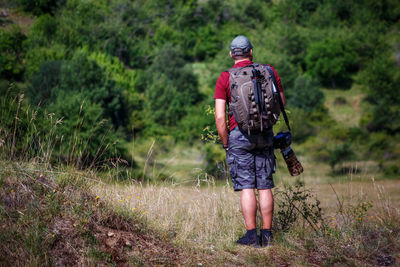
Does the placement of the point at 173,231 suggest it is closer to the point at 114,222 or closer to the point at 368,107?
the point at 114,222

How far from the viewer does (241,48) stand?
3.95 m

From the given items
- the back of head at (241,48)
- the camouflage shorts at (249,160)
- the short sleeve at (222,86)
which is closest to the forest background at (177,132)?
the camouflage shorts at (249,160)

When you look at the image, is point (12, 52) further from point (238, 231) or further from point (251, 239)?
point (251, 239)

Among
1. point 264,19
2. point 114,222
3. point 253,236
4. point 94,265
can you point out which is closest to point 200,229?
point 253,236

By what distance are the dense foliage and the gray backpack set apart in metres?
29.5

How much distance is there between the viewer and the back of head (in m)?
3.95

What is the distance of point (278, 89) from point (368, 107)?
5798cm

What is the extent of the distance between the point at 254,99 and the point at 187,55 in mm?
68999

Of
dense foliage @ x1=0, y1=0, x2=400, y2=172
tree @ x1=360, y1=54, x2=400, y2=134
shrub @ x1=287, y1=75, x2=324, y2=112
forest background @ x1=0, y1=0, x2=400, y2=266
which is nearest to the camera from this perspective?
forest background @ x1=0, y1=0, x2=400, y2=266

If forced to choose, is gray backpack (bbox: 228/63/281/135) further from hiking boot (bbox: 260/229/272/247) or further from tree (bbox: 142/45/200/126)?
tree (bbox: 142/45/200/126)

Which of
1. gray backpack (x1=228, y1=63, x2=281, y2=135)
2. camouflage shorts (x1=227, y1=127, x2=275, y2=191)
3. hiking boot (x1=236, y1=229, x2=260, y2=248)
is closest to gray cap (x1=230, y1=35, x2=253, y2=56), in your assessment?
gray backpack (x1=228, y1=63, x2=281, y2=135)

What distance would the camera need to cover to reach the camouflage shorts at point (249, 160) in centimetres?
385

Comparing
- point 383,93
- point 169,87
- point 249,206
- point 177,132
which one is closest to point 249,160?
point 249,206

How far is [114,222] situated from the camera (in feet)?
12.0
